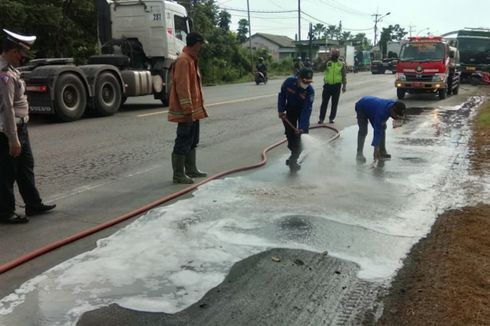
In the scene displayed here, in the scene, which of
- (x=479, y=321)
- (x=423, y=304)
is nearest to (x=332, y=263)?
(x=423, y=304)

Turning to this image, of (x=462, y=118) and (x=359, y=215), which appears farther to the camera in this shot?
(x=462, y=118)

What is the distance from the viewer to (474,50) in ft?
93.9

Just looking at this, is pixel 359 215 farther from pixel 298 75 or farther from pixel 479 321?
pixel 298 75

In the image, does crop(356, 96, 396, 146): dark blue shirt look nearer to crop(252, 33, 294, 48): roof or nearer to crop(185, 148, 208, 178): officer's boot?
crop(185, 148, 208, 178): officer's boot

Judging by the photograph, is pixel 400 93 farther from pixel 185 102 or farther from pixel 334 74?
pixel 185 102

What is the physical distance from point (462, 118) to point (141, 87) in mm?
8781

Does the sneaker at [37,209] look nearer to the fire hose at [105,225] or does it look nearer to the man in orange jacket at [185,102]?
the fire hose at [105,225]

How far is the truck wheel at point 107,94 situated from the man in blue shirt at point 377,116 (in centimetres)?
749

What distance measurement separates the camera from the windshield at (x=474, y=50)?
2842 cm

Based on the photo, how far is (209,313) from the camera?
325 cm

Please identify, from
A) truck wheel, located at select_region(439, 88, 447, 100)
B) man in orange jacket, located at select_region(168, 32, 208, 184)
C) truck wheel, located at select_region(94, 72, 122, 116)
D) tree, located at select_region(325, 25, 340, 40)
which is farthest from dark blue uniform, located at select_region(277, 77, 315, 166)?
tree, located at select_region(325, 25, 340, 40)

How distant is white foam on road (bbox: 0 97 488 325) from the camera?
11.4 feet

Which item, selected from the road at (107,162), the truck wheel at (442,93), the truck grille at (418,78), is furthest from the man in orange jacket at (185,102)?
the truck wheel at (442,93)

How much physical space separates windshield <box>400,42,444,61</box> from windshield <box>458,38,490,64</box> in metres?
11.5
